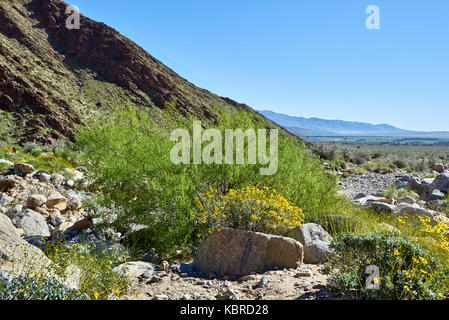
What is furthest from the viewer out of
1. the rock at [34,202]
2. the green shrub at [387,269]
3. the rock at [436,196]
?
the rock at [436,196]

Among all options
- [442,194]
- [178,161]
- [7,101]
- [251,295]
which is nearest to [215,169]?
[178,161]

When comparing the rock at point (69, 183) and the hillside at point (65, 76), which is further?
the hillside at point (65, 76)

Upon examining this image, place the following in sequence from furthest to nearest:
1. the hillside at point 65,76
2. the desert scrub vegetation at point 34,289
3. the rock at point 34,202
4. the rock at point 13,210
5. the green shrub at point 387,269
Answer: the hillside at point 65,76 → the rock at point 34,202 → the rock at point 13,210 → the green shrub at point 387,269 → the desert scrub vegetation at point 34,289

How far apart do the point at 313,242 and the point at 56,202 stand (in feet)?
25.3

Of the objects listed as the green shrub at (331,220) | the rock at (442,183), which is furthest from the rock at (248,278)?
the rock at (442,183)

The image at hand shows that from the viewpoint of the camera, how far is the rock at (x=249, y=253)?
5281 millimetres

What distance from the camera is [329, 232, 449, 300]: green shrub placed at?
3.59 meters

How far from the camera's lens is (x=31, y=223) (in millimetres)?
7957

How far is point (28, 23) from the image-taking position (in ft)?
128

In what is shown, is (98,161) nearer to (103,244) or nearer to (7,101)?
(103,244)

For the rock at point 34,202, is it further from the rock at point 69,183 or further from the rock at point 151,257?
the rock at point 151,257

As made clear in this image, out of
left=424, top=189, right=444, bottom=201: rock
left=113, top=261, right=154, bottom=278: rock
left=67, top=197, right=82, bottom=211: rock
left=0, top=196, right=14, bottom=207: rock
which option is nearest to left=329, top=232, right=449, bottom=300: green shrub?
left=113, top=261, right=154, bottom=278: rock

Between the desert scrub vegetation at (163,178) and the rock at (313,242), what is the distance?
3.67 ft

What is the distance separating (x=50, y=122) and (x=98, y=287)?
2451cm
